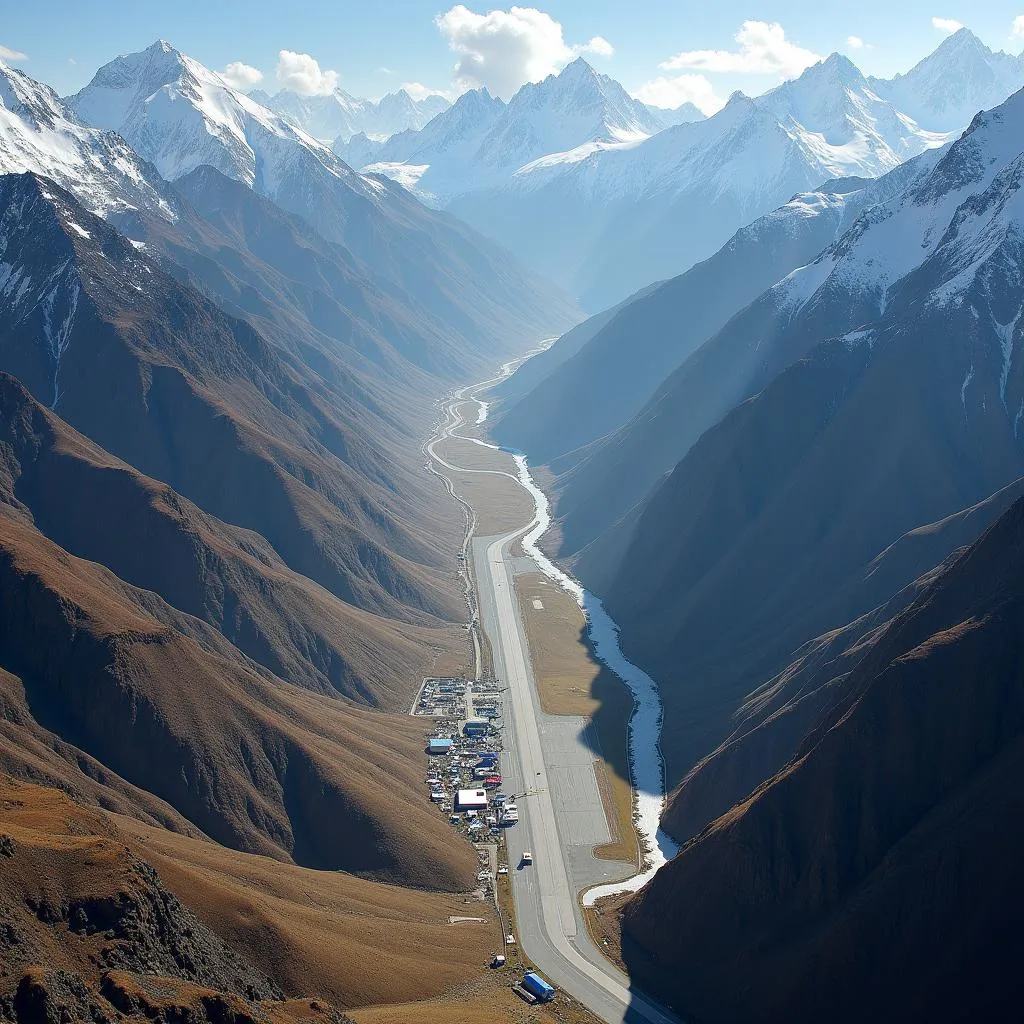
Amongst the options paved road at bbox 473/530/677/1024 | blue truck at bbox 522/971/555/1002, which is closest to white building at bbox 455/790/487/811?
paved road at bbox 473/530/677/1024

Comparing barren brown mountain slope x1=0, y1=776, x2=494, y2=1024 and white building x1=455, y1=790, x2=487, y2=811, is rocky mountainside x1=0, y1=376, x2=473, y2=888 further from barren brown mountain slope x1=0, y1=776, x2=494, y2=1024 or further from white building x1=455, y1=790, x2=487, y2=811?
barren brown mountain slope x1=0, y1=776, x2=494, y2=1024

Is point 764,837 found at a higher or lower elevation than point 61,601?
higher

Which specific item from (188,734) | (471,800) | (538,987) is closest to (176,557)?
(188,734)

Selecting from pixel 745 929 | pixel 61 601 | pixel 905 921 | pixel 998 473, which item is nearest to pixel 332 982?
pixel 745 929

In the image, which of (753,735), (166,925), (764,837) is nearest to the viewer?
(166,925)

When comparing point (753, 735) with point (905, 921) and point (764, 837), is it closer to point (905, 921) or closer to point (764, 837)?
point (764, 837)

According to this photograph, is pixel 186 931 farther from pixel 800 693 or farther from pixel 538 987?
pixel 800 693
